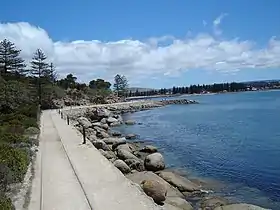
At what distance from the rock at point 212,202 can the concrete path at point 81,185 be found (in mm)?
3510

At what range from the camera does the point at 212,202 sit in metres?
A: 16.1

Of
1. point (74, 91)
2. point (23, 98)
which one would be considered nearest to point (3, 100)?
point (23, 98)

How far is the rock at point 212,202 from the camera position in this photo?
51.2 feet

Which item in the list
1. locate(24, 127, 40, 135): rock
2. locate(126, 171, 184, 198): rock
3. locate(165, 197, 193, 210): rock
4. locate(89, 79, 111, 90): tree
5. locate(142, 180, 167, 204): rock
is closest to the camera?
locate(142, 180, 167, 204): rock

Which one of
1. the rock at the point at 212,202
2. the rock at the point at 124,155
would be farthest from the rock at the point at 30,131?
the rock at the point at 212,202

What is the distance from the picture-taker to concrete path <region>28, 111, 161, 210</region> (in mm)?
11727

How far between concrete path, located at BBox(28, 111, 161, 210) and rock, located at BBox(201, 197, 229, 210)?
351cm

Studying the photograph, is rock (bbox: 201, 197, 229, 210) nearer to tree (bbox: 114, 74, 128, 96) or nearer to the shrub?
the shrub

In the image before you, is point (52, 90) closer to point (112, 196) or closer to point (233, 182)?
point (233, 182)

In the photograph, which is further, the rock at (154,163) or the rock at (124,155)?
the rock at (124,155)

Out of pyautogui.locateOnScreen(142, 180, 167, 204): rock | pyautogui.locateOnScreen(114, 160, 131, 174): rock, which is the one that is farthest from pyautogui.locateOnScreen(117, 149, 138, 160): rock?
pyautogui.locateOnScreen(142, 180, 167, 204): rock

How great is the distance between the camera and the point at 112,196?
41.4ft

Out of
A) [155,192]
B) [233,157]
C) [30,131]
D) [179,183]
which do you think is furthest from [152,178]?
[30,131]

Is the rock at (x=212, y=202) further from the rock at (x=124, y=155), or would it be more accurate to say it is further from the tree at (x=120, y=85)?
the tree at (x=120, y=85)
